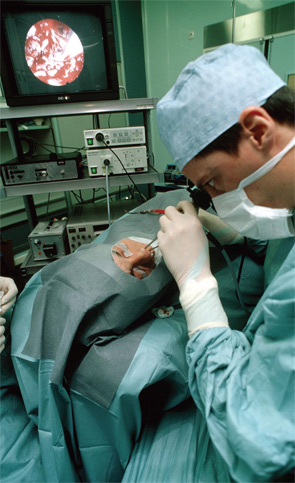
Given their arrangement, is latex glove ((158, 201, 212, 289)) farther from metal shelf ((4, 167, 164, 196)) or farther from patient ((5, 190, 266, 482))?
metal shelf ((4, 167, 164, 196))

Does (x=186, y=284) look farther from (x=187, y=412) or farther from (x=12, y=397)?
(x=12, y=397)

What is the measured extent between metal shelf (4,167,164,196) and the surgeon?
2.71 ft

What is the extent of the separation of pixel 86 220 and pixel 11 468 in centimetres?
121

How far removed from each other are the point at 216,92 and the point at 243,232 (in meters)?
0.36

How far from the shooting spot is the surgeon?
482mm

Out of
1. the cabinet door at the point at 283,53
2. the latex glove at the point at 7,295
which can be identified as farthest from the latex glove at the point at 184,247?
the cabinet door at the point at 283,53

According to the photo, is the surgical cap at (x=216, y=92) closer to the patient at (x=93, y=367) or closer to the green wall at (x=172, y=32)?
the patient at (x=93, y=367)

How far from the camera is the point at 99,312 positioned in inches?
28.9

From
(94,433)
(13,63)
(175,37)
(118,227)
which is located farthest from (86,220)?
(175,37)

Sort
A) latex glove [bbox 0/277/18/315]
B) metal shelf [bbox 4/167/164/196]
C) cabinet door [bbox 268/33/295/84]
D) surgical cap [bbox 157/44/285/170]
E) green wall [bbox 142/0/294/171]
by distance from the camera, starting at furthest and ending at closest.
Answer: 1. green wall [bbox 142/0/294/171]
2. cabinet door [bbox 268/33/295/84]
3. metal shelf [bbox 4/167/164/196]
4. latex glove [bbox 0/277/18/315]
5. surgical cap [bbox 157/44/285/170]

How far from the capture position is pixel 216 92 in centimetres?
62

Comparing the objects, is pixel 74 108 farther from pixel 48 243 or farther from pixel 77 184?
pixel 48 243

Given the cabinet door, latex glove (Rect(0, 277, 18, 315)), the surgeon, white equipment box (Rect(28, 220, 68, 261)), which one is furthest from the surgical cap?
the cabinet door

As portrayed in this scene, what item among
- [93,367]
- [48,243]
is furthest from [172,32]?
[93,367]
